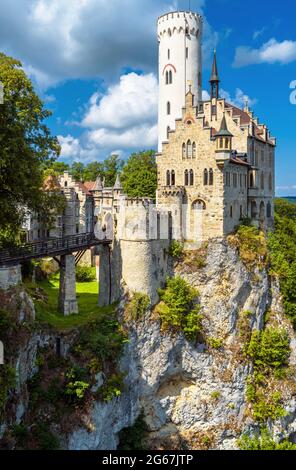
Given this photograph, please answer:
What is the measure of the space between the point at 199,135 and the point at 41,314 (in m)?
22.0

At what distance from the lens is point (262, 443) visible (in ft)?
138

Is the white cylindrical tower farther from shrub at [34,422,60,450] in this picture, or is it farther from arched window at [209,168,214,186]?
shrub at [34,422,60,450]

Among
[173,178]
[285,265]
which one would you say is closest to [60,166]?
[173,178]

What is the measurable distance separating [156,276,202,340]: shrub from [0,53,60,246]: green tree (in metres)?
14.5

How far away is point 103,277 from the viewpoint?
41.5 metres

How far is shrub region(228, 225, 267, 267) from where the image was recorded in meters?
45.3

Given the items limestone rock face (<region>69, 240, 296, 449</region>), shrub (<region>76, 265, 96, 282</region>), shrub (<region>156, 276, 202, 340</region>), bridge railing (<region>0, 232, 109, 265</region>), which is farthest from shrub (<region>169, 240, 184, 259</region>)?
shrub (<region>76, 265, 96, 282</region>)

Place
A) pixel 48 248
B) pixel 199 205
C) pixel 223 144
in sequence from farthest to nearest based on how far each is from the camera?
1. pixel 199 205
2. pixel 223 144
3. pixel 48 248

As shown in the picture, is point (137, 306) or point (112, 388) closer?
point (112, 388)

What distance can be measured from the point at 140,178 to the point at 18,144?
32457 millimetres

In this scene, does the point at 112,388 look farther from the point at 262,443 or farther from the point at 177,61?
the point at 177,61

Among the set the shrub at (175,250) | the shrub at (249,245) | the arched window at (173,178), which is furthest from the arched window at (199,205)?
the shrub at (175,250)

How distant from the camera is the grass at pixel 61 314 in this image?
1394 inches

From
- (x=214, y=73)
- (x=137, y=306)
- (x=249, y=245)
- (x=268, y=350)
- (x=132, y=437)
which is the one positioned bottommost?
(x=132, y=437)
